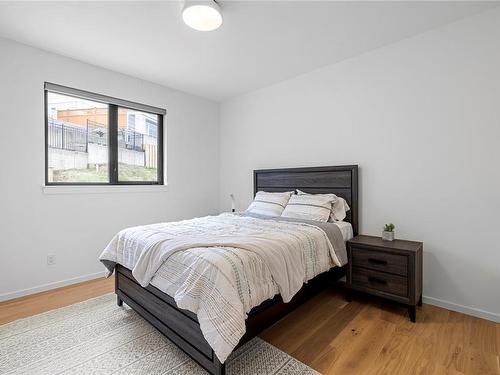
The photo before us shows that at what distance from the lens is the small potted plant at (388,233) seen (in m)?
2.43

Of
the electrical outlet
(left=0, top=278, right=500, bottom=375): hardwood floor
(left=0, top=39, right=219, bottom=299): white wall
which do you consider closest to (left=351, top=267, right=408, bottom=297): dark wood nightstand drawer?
(left=0, top=278, right=500, bottom=375): hardwood floor

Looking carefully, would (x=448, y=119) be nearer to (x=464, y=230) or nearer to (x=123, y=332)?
(x=464, y=230)

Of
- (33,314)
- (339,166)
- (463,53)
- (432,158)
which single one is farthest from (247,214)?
(463,53)

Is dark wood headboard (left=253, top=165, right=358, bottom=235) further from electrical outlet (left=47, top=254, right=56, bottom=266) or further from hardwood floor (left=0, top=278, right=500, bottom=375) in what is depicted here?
electrical outlet (left=47, top=254, right=56, bottom=266)

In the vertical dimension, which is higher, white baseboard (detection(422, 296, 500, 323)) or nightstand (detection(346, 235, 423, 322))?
nightstand (detection(346, 235, 423, 322))

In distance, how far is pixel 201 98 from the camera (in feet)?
13.9

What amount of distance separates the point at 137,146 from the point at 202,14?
2.18 m

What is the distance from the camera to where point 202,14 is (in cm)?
201

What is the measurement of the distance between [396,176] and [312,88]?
1.48 m

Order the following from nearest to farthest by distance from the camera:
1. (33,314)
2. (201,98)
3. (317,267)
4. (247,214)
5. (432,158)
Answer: (317,267), (33,314), (432,158), (247,214), (201,98)

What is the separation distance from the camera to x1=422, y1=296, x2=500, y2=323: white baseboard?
2108mm

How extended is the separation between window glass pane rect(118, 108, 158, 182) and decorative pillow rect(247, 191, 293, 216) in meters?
1.62

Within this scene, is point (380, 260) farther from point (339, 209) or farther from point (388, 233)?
point (339, 209)

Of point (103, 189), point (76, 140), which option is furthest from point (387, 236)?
point (76, 140)
